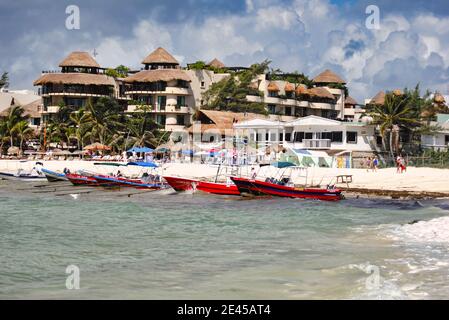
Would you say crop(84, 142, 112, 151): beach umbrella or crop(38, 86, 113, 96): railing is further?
crop(38, 86, 113, 96): railing

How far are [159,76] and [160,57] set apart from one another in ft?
13.5

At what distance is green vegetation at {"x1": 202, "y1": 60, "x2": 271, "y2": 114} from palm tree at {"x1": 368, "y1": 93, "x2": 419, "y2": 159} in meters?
21.0

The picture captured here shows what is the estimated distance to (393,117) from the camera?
56.8 meters

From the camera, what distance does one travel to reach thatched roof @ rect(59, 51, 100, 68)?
253 feet

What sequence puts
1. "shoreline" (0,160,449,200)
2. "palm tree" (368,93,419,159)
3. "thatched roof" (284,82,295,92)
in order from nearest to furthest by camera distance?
1. "shoreline" (0,160,449,200)
2. "palm tree" (368,93,419,159)
3. "thatched roof" (284,82,295,92)

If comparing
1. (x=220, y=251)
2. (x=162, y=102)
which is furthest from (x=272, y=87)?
(x=220, y=251)

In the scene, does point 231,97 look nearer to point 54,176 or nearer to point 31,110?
point 31,110

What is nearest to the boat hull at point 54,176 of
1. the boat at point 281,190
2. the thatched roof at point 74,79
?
the boat at point 281,190

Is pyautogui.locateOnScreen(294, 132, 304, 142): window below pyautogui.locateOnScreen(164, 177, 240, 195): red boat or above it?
above

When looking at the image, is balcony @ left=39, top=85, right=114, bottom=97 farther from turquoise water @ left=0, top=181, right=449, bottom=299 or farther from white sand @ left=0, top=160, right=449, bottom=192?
turquoise water @ left=0, top=181, right=449, bottom=299

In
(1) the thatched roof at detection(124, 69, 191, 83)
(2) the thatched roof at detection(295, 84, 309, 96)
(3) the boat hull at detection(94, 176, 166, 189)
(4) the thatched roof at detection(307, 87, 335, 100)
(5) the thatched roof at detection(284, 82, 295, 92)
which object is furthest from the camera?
(4) the thatched roof at detection(307, 87, 335, 100)

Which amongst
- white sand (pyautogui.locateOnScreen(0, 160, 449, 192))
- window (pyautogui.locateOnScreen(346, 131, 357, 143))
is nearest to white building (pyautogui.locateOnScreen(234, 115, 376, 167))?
window (pyautogui.locateOnScreen(346, 131, 357, 143))

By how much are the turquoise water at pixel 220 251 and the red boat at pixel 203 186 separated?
418cm
